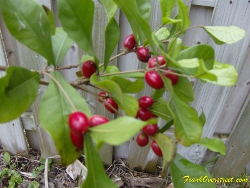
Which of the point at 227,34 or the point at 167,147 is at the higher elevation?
the point at 227,34

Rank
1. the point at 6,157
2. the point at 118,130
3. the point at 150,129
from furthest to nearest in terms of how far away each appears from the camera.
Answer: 1. the point at 6,157
2. the point at 150,129
3. the point at 118,130

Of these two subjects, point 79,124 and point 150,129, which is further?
point 150,129

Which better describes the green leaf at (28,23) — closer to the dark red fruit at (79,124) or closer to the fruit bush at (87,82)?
the fruit bush at (87,82)

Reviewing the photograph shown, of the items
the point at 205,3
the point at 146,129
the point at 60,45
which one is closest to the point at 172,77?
the point at 146,129

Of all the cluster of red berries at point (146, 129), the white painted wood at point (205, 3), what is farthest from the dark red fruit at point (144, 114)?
the white painted wood at point (205, 3)

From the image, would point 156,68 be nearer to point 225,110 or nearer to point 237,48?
point 237,48

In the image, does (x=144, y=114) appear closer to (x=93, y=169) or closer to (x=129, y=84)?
(x=129, y=84)

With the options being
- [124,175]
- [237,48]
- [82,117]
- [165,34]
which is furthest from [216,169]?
[82,117]

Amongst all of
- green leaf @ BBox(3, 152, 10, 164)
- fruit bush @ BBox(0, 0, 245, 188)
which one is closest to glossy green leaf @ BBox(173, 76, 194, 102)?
fruit bush @ BBox(0, 0, 245, 188)

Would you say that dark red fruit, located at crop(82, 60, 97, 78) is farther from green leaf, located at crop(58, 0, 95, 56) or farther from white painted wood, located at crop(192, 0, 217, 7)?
white painted wood, located at crop(192, 0, 217, 7)
